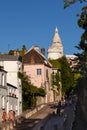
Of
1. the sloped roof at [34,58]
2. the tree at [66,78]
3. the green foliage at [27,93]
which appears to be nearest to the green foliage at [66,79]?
the tree at [66,78]

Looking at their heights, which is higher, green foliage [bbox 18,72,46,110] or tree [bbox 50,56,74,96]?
tree [bbox 50,56,74,96]

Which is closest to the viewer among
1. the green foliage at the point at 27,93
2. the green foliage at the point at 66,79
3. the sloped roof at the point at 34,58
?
the green foliage at the point at 27,93

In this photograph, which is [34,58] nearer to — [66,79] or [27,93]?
[66,79]

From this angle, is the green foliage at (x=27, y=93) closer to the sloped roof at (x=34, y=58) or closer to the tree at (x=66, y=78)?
the sloped roof at (x=34, y=58)

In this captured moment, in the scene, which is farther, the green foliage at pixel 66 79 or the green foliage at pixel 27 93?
the green foliage at pixel 66 79

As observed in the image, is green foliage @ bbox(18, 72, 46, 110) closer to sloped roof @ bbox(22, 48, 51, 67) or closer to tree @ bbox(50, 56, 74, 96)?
sloped roof @ bbox(22, 48, 51, 67)

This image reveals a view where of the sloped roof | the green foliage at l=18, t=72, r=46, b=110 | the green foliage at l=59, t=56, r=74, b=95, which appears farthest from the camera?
the green foliage at l=59, t=56, r=74, b=95

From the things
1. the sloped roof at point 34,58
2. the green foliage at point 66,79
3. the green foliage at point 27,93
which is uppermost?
the sloped roof at point 34,58

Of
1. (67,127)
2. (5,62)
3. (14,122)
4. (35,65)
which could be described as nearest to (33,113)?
(5,62)

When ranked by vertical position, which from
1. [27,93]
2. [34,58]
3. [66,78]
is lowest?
[27,93]

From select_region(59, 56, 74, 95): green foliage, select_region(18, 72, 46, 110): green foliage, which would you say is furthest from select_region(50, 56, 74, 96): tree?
select_region(18, 72, 46, 110): green foliage

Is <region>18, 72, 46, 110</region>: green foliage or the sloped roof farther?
the sloped roof

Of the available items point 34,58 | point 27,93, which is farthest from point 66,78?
point 27,93

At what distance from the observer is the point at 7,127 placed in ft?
143
